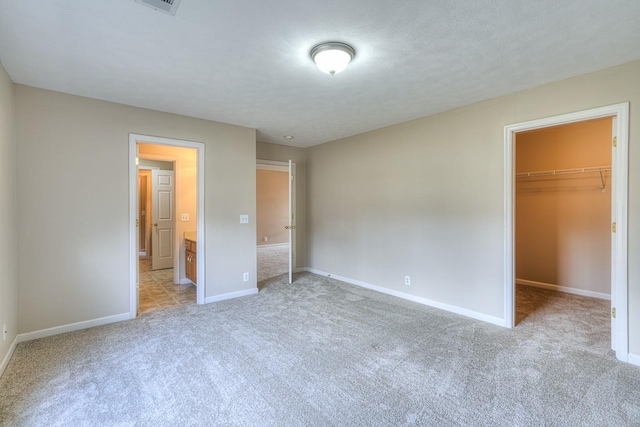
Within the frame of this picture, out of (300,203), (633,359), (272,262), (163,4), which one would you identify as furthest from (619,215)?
(272,262)

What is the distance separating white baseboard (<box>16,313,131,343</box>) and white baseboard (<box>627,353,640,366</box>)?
4.98m

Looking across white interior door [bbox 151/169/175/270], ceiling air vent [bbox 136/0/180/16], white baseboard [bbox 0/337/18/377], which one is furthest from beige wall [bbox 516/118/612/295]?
white interior door [bbox 151/169/175/270]

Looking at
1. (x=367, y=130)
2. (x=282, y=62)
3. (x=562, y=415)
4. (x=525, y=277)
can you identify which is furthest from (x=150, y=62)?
(x=525, y=277)

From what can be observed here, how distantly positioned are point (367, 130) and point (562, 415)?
3943 mm

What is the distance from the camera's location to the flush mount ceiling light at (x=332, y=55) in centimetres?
219

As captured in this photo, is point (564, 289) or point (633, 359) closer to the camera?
point (633, 359)

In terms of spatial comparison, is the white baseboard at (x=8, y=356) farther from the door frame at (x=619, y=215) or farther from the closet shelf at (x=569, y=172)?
the closet shelf at (x=569, y=172)

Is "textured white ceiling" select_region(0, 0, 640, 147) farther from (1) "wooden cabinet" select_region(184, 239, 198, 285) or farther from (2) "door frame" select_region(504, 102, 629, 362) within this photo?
Answer: (1) "wooden cabinet" select_region(184, 239, 198, 285)

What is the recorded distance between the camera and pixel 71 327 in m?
3.13

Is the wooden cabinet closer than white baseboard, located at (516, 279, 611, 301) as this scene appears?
No

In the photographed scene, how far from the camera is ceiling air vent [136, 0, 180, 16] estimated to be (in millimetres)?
1734

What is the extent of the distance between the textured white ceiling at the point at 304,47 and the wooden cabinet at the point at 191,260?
7.47 ft

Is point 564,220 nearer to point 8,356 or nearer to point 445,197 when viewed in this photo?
point 445,197

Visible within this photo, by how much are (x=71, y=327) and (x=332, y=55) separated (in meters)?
3.80
